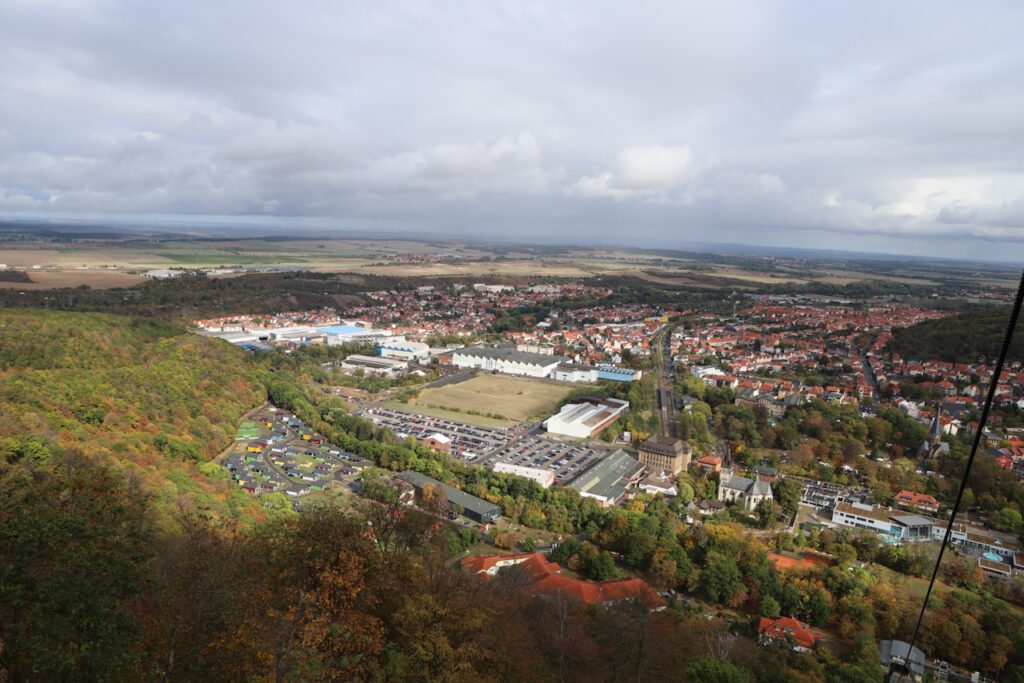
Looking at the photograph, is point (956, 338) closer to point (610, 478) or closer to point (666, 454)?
point (666, 454)

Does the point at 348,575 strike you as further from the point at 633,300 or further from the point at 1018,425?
the point at 633,300

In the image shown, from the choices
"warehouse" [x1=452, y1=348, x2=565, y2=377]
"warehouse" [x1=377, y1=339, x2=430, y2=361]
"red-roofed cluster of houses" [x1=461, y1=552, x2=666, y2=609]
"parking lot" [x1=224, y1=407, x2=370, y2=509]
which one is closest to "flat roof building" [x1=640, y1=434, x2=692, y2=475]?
"red-roofed cluster of houses" [x1=461, y1=552, x2=666, y2=609]

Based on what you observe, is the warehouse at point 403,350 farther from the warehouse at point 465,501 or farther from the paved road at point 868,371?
the paved road at point 868,371

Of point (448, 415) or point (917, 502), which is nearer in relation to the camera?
point (917, 502)

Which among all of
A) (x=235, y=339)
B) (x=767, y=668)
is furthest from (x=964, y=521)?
(x=235, y=339)

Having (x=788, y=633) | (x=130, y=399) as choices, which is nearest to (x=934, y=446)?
(x=788, y=633)
